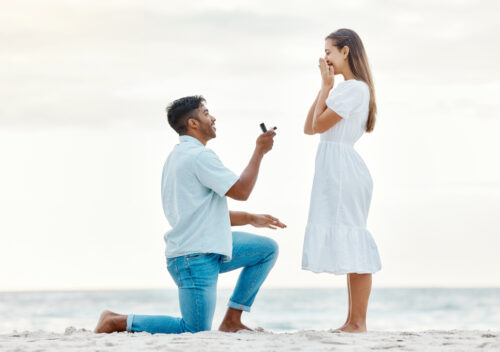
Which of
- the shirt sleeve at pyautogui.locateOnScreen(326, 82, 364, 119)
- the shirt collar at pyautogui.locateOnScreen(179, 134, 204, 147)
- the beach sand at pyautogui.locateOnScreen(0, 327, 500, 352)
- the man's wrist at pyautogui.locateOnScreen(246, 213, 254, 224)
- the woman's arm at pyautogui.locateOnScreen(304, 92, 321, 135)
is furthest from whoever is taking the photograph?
the man's wrist at pyautogui.locateOnScreen(246, 213, 254, 224)

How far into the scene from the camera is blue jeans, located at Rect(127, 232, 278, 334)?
4.24 m

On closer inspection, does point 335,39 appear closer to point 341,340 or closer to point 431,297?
point 341,340

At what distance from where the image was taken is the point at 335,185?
426 centimetres

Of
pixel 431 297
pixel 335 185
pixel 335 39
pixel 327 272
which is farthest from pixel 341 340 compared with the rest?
pixel 431 297

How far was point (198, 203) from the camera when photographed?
432 cm

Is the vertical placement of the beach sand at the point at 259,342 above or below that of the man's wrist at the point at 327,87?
below

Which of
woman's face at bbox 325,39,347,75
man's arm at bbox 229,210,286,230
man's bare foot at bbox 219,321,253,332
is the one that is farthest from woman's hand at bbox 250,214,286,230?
woman's face at bbox 325,39,347,75

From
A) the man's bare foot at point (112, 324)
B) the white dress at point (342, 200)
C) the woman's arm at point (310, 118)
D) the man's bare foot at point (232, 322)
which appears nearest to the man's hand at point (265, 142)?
the woman's arm at point (310, 118)

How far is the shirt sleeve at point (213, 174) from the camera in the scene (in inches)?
167

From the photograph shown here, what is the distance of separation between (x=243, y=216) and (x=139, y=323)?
1.07 m

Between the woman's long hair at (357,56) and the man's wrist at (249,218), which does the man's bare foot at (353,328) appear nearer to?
the man's wrist at (249,218)

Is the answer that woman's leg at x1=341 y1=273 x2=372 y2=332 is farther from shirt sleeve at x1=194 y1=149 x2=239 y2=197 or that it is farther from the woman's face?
the woman's face

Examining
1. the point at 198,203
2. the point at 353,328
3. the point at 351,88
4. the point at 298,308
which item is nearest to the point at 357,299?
the point at 353,328

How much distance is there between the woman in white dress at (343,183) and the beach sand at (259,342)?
415mm
